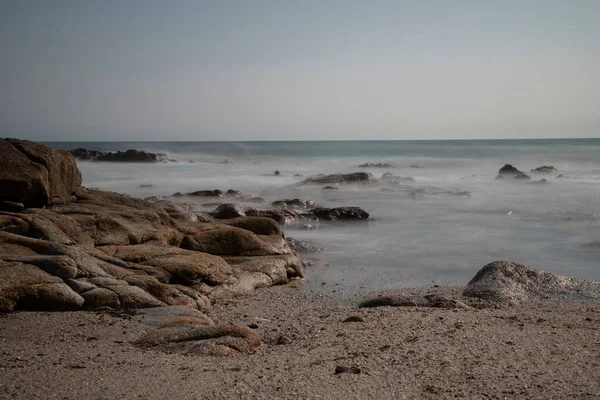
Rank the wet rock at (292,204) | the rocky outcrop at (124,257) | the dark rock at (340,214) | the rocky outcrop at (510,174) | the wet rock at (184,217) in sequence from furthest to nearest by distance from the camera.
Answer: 1. the rocky outcrop at (510,174)
2. the wet rock at (292,204)
3. the dark rock at (340,214)
4. the wet rock at (184,217)
5. the rocky outcrop at (124,257)

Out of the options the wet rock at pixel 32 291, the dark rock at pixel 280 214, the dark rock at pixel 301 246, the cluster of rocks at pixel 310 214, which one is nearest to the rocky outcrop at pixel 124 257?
the wet rock at pixel 32 291

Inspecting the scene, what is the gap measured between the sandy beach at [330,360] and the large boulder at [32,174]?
4.06 meters

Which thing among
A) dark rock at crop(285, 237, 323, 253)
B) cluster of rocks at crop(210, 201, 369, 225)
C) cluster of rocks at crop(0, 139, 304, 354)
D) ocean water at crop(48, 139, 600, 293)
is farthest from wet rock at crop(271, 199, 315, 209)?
cluster of rocks at crop(0, 139, 304, 354)

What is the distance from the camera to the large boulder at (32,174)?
10.5 meters

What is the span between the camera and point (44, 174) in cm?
1112

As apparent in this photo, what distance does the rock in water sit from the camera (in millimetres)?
9828

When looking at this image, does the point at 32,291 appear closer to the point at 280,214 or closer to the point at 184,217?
the point at 184,217

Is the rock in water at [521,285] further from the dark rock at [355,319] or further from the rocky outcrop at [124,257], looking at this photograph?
the rocky outcrop at [124,257]

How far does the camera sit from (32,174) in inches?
425

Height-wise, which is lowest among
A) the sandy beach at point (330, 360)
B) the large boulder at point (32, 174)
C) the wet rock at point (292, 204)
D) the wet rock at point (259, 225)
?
the wet rock at point (292, 204)

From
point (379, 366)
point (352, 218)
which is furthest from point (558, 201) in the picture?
point (379, 366)

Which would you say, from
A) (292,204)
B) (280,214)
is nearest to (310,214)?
(280,214)

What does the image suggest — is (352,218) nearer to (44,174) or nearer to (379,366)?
(44,174)

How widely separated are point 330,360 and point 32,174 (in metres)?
7.03
